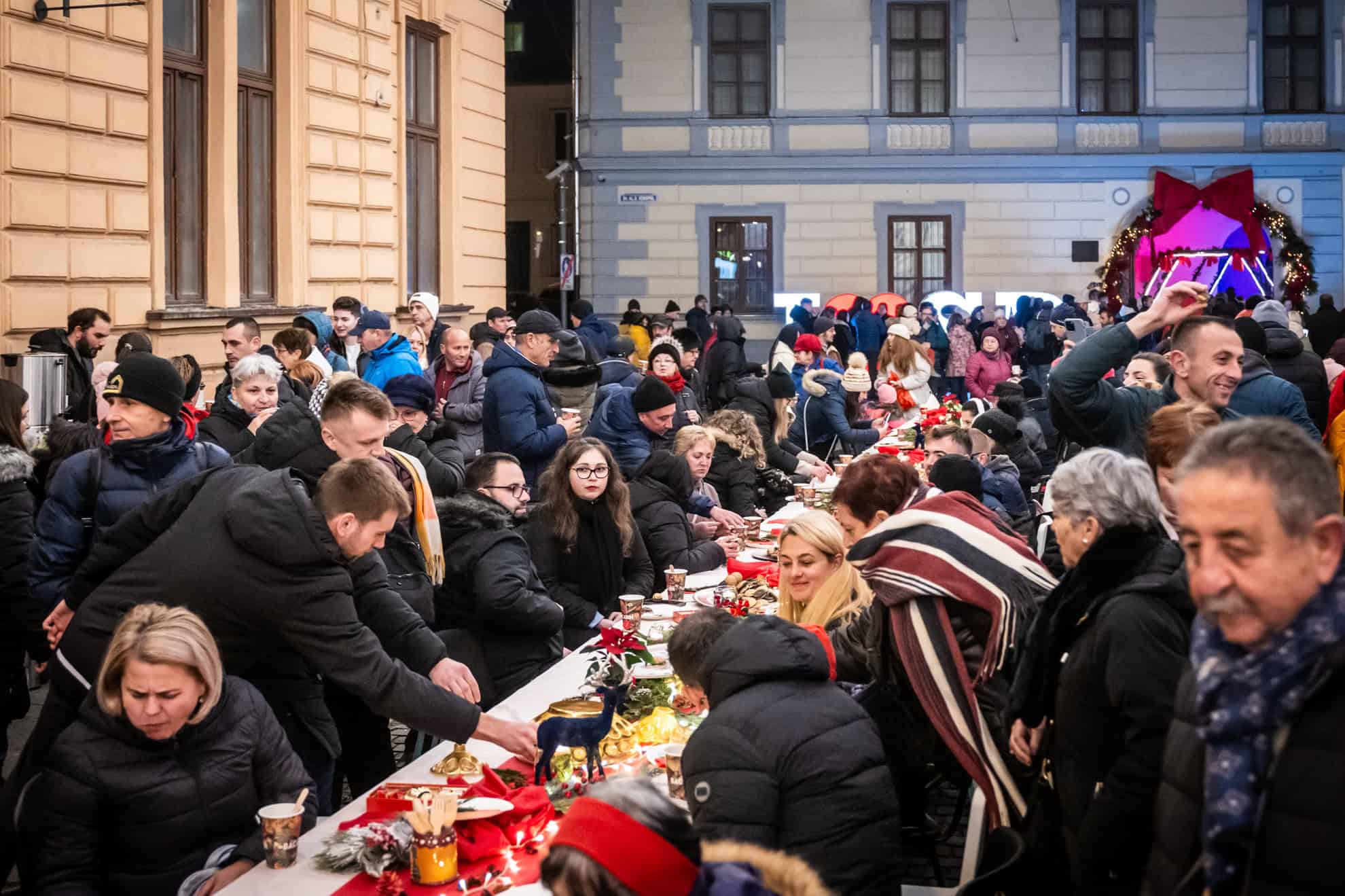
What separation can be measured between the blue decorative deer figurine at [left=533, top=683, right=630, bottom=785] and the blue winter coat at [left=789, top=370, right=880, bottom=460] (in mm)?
8125

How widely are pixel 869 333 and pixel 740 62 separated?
6.13 m

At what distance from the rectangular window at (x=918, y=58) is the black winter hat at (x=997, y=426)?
17630 millimetres

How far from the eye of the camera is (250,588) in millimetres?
4062

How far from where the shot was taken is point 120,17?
34.2 ft

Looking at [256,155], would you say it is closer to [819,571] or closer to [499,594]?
[499,594]

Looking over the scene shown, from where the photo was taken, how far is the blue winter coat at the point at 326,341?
10102 mm

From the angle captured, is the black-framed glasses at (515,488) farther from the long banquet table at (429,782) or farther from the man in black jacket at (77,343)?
the man in black jacket at (77,343)

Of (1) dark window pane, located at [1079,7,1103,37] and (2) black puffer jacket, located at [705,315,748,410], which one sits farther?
(1) dark window pane, located at [1079,7,1103,37]

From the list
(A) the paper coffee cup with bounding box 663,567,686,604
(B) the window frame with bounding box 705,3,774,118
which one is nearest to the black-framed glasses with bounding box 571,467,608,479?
(A) the paper coffee cup with bounding box 663,567,686,604

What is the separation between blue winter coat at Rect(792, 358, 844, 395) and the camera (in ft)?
43.4

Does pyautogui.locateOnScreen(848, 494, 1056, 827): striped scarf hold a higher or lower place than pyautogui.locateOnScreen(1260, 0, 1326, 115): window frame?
lower

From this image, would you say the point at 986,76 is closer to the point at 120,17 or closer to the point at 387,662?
the point at 120,17

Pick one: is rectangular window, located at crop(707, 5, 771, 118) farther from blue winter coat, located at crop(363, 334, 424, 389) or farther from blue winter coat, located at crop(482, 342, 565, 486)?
blue winter coat, located at crop(482, 342, 565, 486)

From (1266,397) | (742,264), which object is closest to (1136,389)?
(1266,397)
